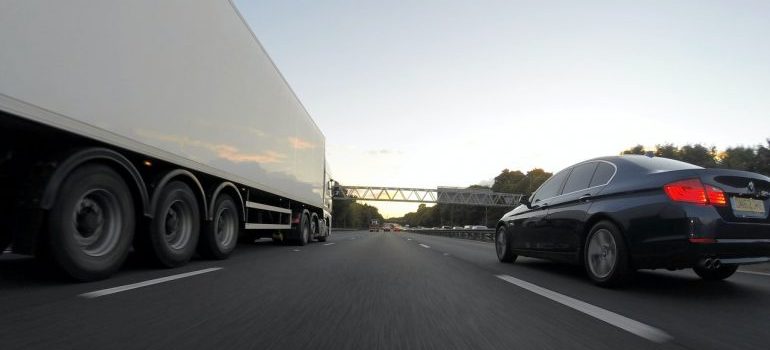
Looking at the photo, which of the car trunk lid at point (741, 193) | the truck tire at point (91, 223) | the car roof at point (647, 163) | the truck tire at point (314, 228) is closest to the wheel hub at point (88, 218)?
the truck tire at point (91, 223)

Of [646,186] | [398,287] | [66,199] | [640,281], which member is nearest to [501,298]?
[398,287]

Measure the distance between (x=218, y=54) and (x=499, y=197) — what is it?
329ft

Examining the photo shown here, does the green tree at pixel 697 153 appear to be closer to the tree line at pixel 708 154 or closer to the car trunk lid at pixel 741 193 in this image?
the tree line at pixel 708 154

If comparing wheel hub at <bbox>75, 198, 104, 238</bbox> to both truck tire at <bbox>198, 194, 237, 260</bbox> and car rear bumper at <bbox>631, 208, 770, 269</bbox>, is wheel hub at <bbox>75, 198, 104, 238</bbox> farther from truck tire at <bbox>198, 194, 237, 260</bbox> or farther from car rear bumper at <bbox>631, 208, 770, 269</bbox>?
car rear bumper at <bbox>631, 208, 770, 269</bbox>

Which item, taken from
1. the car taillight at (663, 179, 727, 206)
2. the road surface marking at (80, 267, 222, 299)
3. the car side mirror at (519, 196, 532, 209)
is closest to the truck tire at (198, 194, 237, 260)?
the road surface marking at (80, 267, 222, 299)

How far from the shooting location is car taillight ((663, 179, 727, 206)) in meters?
5.37

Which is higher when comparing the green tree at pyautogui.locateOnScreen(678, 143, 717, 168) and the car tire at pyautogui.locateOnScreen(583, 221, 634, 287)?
the green tree at pyautogui.locateOnScreen(678, 143, 717, 168)

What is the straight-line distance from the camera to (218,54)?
8.16 m

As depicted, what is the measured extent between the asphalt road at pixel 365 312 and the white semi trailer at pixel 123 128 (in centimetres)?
58

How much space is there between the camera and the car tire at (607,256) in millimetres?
5820

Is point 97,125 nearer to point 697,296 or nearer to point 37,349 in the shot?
point 37,349

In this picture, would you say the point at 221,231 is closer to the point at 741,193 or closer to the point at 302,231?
the point at 302,231

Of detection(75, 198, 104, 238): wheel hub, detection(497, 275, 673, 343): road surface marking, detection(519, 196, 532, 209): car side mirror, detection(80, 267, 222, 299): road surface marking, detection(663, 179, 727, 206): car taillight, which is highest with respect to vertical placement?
detection(519, 196, 532, 209): car side mirror

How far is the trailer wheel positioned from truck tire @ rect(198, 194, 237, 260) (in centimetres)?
65
